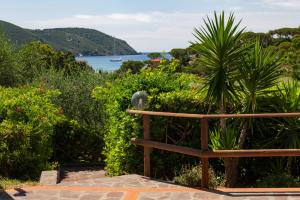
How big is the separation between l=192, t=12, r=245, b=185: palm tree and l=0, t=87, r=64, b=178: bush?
12.0 feet

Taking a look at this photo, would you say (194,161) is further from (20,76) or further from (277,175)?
(20,76)

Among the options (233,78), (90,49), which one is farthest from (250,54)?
(90,49)

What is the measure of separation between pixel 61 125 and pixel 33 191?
18.0 feet

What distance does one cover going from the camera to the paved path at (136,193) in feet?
21.1

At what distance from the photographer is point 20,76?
22.3 m

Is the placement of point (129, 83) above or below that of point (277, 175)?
above

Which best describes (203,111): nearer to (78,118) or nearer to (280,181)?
(280,181)

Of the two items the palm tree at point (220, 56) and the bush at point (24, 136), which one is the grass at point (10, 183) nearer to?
the bush at point (24, 136)

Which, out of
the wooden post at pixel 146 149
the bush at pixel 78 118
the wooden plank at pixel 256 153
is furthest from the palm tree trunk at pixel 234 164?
the bush at pixel 78 118

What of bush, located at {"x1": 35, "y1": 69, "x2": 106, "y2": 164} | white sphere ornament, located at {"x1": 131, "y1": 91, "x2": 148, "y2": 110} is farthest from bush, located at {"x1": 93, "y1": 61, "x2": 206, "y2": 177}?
bush, located at {"x1": 35, "y1": 69, "x2": 106, "y2": 164}

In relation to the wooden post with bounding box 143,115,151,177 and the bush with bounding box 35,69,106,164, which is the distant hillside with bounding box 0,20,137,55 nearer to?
the bush with bounding box 35,69,106,164

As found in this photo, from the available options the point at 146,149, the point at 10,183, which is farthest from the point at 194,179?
the point at 10,183

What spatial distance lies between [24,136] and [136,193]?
336 cm

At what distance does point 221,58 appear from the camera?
8.02 m
